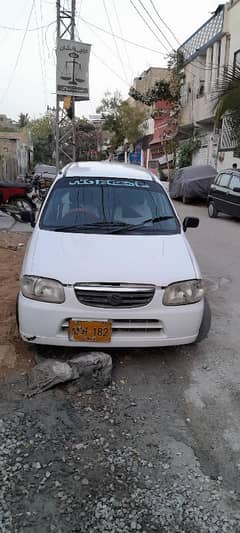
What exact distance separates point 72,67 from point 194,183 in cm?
644

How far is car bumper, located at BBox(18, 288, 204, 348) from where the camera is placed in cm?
368

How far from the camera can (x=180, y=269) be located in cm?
399

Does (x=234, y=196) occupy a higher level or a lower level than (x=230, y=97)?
lower

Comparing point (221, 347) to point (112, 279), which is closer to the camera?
point (112, 279)

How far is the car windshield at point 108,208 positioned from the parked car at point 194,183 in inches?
516

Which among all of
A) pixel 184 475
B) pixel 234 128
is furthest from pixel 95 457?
pixel 234 128

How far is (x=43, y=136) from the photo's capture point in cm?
6288

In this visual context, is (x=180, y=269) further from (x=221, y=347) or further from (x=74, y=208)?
Result: (x=74, y=208)

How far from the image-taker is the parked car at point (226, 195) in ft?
Result: 45.0

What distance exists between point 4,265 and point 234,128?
36.3 feet

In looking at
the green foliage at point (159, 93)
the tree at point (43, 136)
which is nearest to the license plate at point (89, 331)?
the green foliage at point (159, 93)

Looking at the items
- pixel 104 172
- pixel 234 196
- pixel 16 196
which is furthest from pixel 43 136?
pixel 104 172

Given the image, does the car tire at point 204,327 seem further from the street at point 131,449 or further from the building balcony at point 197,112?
the building balcony at point 197,112

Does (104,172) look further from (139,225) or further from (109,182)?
(139,225)
